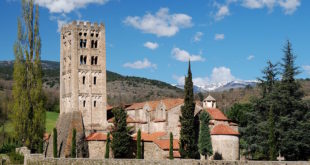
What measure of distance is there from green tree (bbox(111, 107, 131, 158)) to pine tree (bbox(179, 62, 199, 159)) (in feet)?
20.8

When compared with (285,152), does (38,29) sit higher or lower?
higher

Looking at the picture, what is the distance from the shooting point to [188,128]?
153 feet

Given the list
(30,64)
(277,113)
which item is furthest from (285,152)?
(30,64)

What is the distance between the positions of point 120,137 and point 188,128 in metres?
7.48

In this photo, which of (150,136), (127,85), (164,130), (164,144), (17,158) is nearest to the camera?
(17,158)

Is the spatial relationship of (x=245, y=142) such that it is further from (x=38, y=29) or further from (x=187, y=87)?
(x=38, y=29)

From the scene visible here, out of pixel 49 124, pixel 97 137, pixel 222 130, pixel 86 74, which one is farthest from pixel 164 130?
pixel 49 124

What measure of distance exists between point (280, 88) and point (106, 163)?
21.3 metres

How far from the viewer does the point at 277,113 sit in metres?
50.5

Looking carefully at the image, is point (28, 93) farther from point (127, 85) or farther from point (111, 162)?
point (127, 85)

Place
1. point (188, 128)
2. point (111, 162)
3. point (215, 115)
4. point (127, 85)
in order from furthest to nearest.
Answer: point (127, 85) < point (215, 115) < point (188, 128) < point (111, 162)

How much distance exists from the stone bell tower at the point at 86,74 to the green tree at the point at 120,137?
723 centimetres

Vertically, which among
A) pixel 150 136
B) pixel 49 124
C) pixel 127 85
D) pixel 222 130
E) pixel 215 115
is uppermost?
pixel 127 85

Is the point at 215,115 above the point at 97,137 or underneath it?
above
